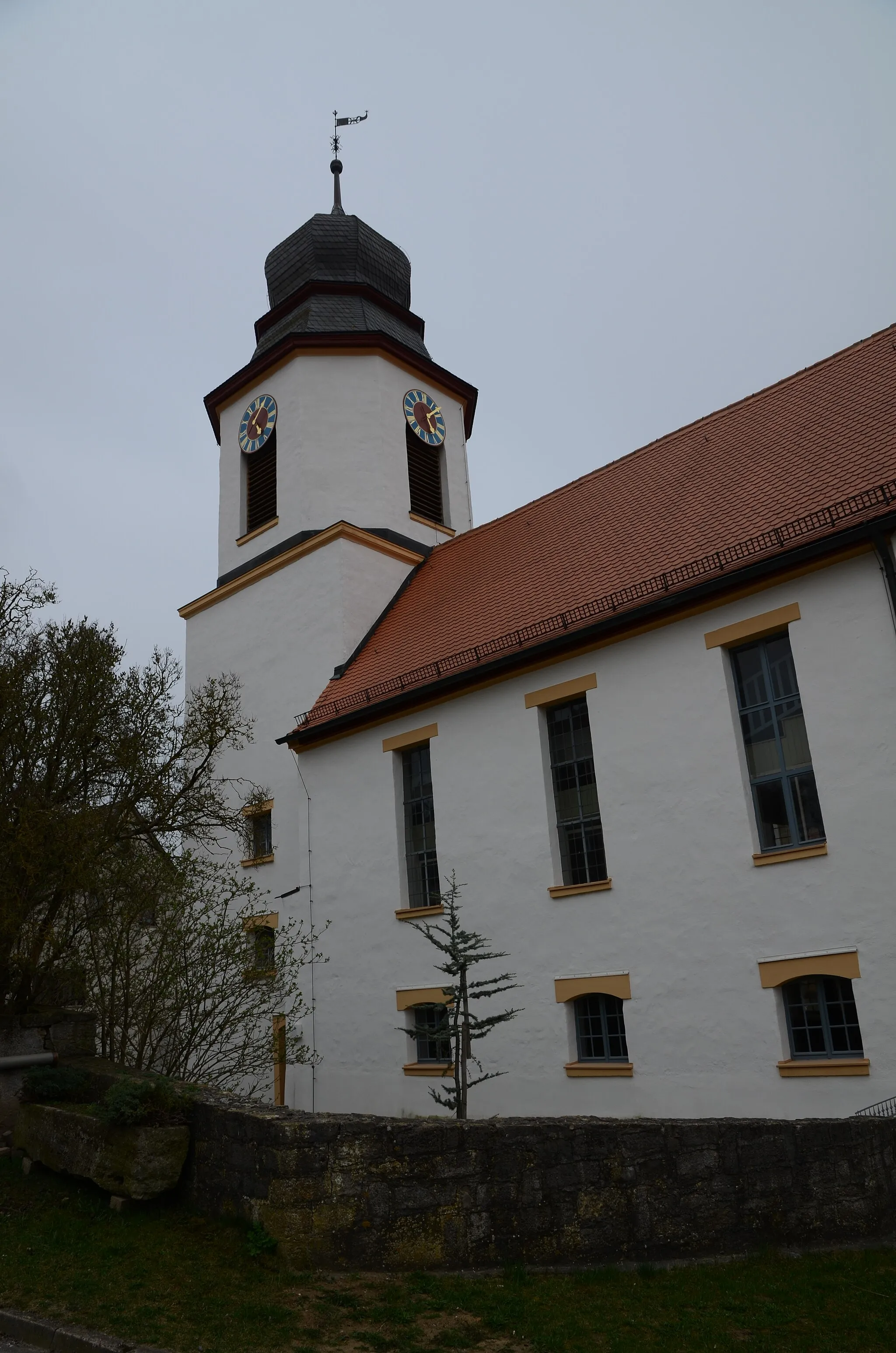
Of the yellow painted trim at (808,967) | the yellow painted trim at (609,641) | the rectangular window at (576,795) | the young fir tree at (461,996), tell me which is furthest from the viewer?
the rectangular window at (576,795)

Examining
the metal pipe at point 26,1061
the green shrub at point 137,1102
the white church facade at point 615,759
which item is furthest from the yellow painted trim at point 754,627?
the metal pipe at point 26,1061

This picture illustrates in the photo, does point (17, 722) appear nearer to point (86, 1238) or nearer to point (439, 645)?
point (86, 1238)

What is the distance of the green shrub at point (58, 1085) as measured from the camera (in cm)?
901

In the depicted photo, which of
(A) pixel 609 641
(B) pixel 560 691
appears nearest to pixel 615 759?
(B) pixel 560 691

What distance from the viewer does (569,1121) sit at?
7137mm

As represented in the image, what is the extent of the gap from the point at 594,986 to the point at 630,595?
187 inches

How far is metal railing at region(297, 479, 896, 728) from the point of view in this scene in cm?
1148

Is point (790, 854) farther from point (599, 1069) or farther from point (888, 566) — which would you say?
point (599, 1069)

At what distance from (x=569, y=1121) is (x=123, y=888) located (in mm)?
5421

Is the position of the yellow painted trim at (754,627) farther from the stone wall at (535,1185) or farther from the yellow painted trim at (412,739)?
the stone wall at (535,1185)

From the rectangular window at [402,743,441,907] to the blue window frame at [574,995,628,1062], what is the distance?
2.83 metres

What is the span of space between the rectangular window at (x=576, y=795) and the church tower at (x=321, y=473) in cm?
592

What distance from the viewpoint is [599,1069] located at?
1248cm

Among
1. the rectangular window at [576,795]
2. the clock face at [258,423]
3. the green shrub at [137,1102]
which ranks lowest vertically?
the green shrub at [137,1102]
